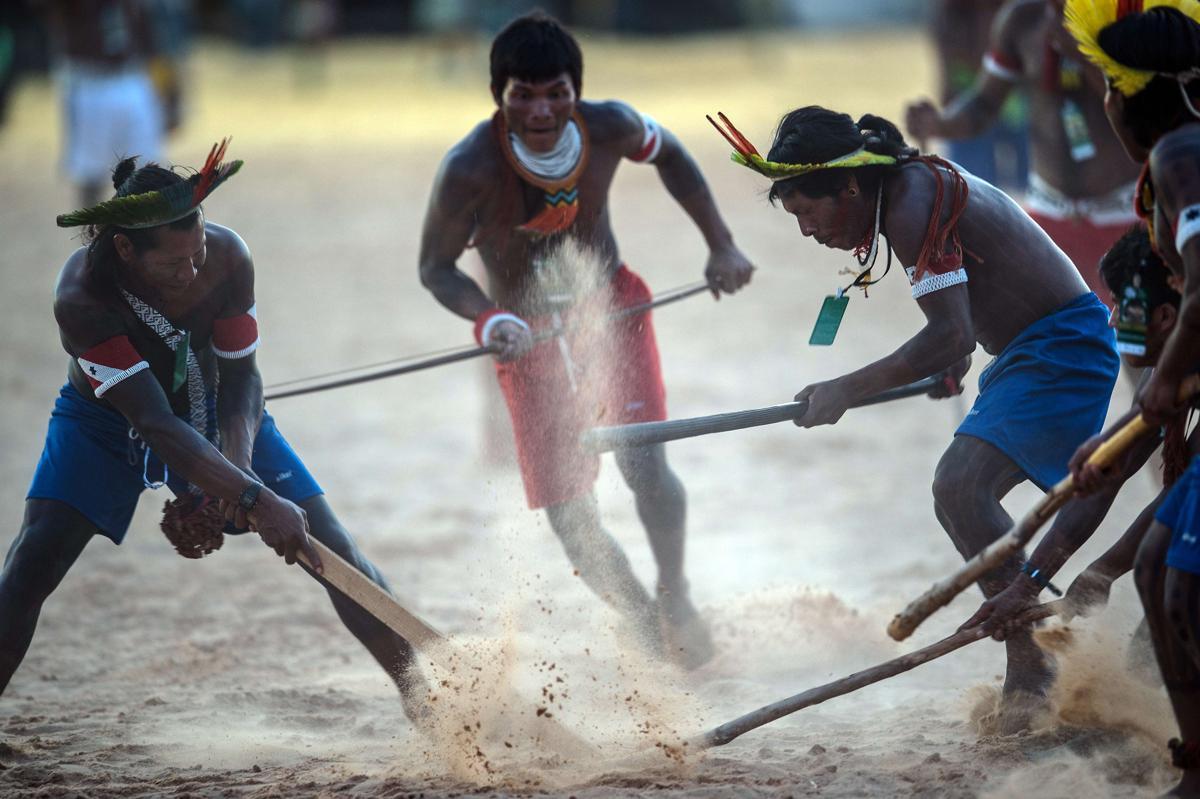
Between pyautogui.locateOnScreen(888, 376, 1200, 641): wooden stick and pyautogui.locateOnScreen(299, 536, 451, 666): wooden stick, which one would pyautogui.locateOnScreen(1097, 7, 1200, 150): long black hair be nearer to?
pyautogui.locateOnScreen(888, 376, 1200, 641): wooden stick

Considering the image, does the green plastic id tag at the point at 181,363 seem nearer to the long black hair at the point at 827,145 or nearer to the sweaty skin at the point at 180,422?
the sweaty skin at the point at 180,422

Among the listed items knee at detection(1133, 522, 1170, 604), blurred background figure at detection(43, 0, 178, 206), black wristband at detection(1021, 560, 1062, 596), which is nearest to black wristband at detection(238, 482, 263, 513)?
black wristband at detection(1021, 560, 1062, 596)

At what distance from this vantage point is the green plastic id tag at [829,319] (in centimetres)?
386

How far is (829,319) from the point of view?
3898mm

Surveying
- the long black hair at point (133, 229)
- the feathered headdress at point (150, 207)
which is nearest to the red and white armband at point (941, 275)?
the feathered headdress at point (150, 207)

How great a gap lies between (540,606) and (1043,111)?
2.70m

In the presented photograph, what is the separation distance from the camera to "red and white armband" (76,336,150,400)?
3658 mm

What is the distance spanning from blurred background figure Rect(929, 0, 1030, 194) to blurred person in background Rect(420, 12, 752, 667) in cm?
406

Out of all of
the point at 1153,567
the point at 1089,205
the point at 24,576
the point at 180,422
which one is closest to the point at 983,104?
the point at 1089,205

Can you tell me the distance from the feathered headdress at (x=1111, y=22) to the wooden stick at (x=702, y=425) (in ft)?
3.51

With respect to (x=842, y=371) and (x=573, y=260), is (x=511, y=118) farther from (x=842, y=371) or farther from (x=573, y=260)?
(x=842, y=371)

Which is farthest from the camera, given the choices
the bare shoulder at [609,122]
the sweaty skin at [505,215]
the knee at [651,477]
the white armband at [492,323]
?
the knee at [651,477]

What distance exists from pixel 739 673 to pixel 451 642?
42.8 inches

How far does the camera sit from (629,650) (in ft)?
15.5
